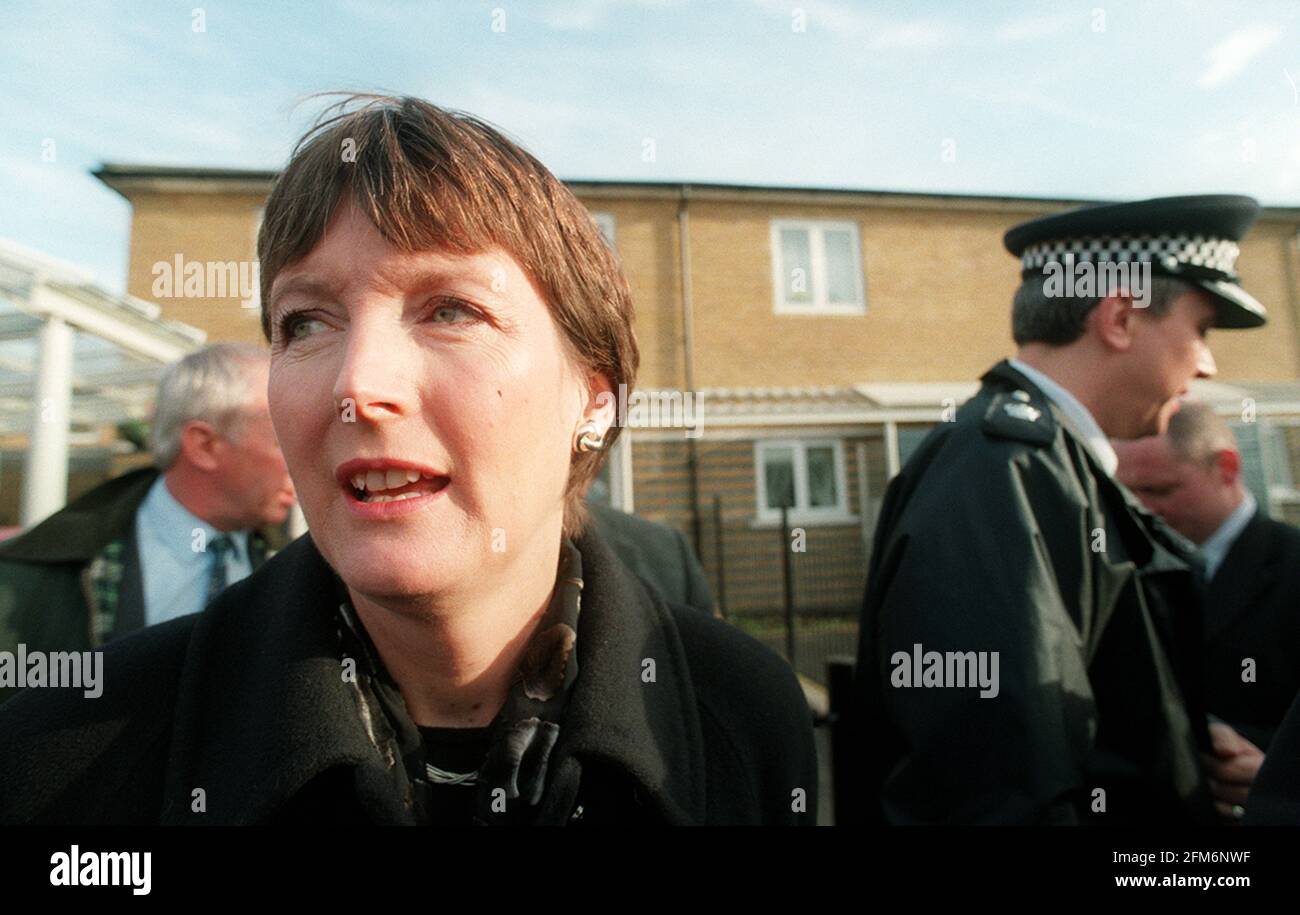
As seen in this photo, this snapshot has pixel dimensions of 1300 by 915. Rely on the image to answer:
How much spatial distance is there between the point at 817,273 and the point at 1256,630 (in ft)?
27.8

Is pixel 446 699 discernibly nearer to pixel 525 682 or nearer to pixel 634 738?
pixel 525 682

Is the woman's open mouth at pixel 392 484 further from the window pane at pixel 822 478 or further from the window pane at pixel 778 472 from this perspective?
the window pane at pixel 822 478

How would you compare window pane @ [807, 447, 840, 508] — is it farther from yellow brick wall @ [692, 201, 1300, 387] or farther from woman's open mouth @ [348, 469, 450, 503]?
woman's open mouth @ [348, 469, 450, 503]

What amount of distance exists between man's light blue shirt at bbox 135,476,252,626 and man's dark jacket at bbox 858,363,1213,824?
1692 mm

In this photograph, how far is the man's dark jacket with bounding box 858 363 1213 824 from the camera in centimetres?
139

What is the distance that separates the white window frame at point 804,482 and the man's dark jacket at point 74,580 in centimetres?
872

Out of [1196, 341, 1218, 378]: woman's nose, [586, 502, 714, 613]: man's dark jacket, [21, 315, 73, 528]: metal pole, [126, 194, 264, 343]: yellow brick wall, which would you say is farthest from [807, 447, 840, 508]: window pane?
[1196, 341, 1218, 378]: woman's nose

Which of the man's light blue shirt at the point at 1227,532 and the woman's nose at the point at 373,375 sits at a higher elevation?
the woman's nose at the point at 373,375

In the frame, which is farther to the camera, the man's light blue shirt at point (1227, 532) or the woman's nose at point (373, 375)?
the man's light blue shirt at point (1227, 532)

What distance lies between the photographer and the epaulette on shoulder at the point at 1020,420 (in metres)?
1.61

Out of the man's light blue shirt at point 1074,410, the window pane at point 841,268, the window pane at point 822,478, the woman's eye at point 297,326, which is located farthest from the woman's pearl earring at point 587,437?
the window pane at point 822,478

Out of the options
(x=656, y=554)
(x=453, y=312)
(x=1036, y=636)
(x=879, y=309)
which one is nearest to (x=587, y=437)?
(x=453, y=312)
